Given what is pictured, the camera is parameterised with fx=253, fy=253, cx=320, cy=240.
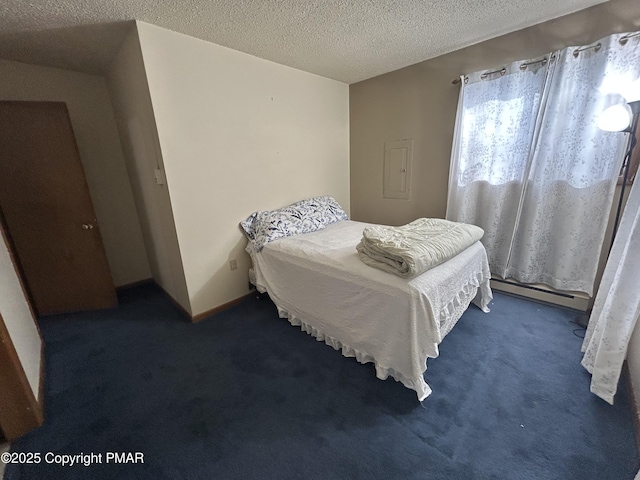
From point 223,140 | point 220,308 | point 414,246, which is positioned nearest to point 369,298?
point 414,246

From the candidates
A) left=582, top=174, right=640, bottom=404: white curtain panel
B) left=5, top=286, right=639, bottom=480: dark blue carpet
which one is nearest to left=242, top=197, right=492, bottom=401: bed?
left=5, top=286, right=639, bottom=480: dark blue carpet

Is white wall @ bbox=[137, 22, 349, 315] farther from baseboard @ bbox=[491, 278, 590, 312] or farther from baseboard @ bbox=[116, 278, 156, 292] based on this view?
baseboard @ bbox=[491, 278, 590, 312]

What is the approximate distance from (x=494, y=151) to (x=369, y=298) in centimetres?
198

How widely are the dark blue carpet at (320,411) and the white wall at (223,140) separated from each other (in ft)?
2.48

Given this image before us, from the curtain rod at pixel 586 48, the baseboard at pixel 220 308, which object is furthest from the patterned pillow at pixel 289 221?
the curtain rod at pixel 586 48

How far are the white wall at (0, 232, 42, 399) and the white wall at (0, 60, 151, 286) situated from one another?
1.10 m

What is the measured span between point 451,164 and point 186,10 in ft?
8.35

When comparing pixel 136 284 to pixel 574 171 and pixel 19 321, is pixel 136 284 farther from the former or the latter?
pixel 574 171

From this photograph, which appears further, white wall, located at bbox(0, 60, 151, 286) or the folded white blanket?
white wall, located at bbox(0, 60, 151, 286)

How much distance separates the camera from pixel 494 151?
239 cm

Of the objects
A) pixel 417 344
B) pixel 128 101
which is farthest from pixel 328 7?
pixel 417 344

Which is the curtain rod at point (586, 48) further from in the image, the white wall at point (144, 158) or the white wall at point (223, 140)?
the white wall at point (144, 158)

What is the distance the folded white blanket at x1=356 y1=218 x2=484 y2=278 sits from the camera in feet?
4.78

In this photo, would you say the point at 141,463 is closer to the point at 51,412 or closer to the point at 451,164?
the point at 51,412
